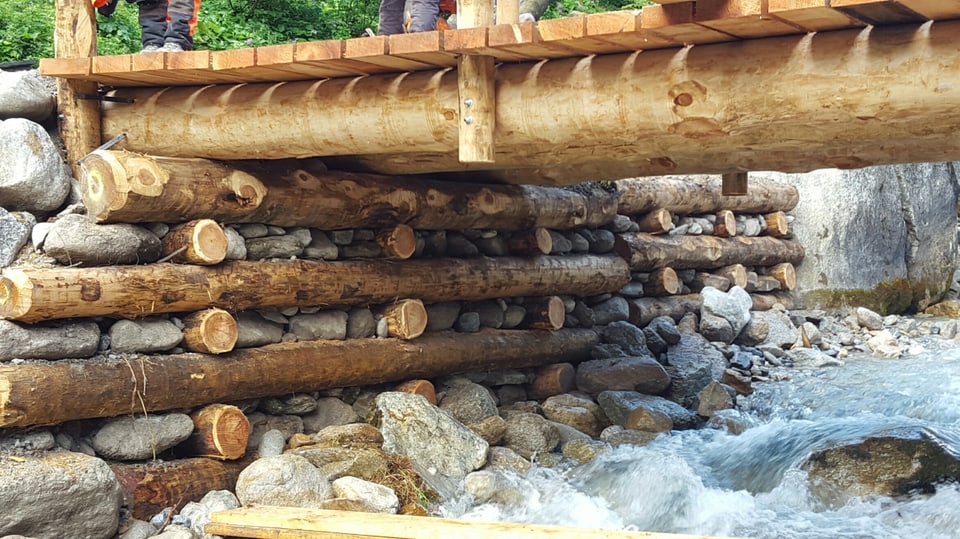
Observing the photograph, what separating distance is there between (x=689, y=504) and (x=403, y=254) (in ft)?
9.65

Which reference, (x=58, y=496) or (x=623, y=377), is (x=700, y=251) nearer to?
(x=623, y=377)

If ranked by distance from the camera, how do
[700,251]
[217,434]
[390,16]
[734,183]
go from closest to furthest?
[217,434] → [390,16] → [734,183] → [700,251]

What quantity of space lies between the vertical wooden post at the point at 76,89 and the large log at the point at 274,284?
3.67 ft

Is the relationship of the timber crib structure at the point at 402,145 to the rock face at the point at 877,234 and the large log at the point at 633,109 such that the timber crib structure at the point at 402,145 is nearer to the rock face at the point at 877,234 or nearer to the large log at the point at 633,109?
the large log at the point at 633,109

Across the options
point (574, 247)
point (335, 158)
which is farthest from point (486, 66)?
point (574, 247)

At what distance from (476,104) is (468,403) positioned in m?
3.09

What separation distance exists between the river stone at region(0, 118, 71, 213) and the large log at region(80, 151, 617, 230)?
9.0 inches

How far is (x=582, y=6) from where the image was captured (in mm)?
18469

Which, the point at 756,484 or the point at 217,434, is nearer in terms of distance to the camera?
the point at 217,434

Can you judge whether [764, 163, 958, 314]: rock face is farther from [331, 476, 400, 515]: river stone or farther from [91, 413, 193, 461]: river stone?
[91, 413, 193, 461]: river stone

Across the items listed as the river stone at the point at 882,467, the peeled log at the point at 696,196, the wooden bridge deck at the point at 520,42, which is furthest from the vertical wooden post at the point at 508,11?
the peeled log at the point at 696,196

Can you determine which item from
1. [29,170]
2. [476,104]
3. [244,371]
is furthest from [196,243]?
[476,104]

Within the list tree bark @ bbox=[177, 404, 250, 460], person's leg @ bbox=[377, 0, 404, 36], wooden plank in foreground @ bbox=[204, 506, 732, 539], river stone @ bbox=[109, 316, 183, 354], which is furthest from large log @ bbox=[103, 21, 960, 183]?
wooden plank in foreground @ bbox=[204, 506, 732, 539]

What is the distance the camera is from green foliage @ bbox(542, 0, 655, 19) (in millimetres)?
17984
